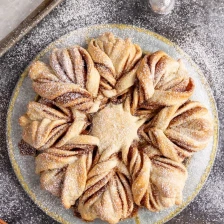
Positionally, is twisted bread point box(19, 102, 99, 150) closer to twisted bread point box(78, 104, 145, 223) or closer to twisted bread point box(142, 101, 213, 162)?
twisted bread point box(78, 104, 145, 223)

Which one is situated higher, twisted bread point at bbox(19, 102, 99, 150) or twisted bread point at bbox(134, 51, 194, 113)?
twisted bread point at bbox(134, 51, 194, 113)

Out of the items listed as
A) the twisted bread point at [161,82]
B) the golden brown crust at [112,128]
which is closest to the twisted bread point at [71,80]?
the golden brown crust at [112,128]

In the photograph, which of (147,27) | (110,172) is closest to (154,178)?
(110,172)

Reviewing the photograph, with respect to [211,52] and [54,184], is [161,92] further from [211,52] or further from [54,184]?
[54,184]

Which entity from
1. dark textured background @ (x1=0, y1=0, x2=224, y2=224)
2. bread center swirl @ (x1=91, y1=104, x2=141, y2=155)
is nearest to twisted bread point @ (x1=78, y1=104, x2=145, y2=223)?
bread center swirl @ (x1=91, y1=104, x2=141, y2=155)

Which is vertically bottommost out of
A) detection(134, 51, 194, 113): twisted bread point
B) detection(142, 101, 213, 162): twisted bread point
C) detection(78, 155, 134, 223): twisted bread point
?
detection(78, 155, 134, 223): twisted bread point

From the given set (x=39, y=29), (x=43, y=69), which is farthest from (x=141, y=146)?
(x=39, y=29)
